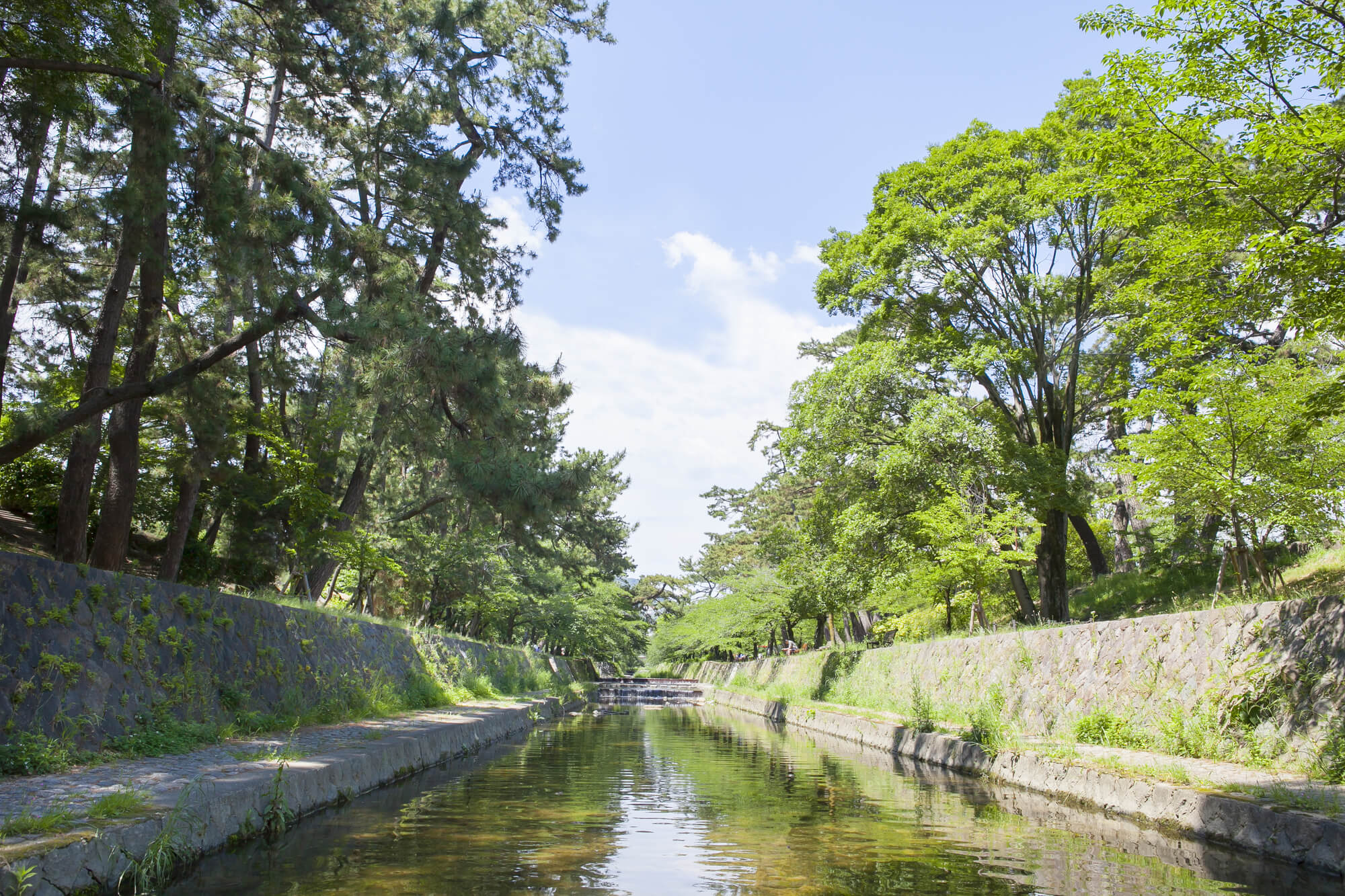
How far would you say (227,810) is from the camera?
19.7ft

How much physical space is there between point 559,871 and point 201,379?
29.9ft

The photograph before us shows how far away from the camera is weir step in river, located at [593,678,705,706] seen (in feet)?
129

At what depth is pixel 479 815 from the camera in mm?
7883

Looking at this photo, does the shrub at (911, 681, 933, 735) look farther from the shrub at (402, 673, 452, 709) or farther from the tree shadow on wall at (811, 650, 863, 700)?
the shrub at (402, 673, 452, 709)

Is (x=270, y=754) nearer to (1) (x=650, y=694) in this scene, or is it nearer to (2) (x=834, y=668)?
(2) (x=834, y=668)

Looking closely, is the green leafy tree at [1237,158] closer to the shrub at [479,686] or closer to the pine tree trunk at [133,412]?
the pine tree trunk at [133,412]

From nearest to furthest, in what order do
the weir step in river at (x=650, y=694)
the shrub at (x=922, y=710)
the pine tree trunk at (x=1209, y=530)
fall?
1. the shrub at (x=922, y=710)
2. the pine tree trunk at (x=1209, y=530)
3. the weir step in river at (x=650, y=694)

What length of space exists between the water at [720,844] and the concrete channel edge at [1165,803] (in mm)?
193

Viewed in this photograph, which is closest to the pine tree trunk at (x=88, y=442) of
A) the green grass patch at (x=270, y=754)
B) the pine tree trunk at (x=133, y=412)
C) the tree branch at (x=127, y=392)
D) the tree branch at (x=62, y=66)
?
the pine tree trunk at (x=133, y=412)

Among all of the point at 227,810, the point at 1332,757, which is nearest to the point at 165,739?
the point at 227,810

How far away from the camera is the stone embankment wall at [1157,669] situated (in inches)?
314

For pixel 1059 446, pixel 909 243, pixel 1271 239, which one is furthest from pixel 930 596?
pixel 1271 239

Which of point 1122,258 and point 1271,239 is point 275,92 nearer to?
point 1271,239

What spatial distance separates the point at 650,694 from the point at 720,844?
40.2 metres
